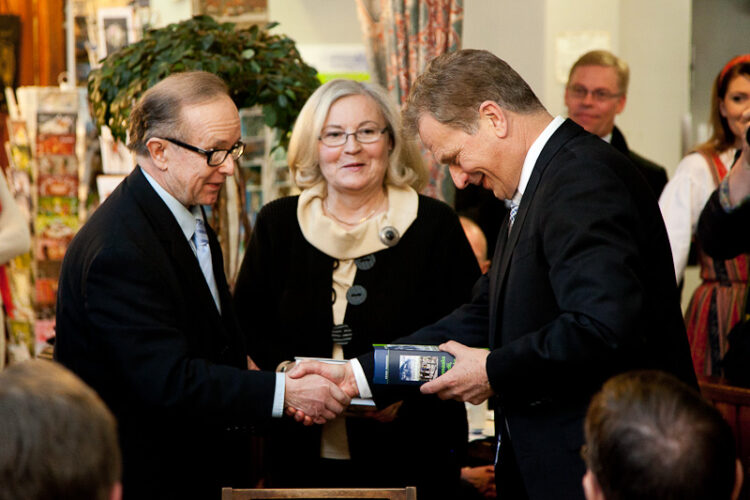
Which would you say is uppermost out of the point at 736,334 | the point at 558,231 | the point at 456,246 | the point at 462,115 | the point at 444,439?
the point at 462,115

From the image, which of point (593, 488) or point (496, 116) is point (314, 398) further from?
point (593, 488)

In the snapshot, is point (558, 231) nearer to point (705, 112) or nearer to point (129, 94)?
point (129, 94)

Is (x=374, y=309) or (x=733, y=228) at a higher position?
(x=733, y=228)

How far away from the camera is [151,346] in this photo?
91.9 inches

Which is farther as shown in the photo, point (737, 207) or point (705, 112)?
point (705, 112)

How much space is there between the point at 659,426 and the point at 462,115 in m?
1.13

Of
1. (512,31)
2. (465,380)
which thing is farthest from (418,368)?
(512,31)

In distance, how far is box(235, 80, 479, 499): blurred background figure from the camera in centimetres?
313

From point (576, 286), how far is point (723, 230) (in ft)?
4.12

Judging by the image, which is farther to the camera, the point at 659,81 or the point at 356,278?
the point at 659,81

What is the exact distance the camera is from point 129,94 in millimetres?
3617

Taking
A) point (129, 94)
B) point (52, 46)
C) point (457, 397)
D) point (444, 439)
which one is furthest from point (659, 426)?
point (52, 46)

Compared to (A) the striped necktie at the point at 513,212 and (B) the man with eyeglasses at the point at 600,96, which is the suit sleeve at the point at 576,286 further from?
(B) the man with eyeglasses at the point at 600,96

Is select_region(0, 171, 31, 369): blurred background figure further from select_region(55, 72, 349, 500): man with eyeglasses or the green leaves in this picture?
select_region(55, 72, 349, 500): man with eyeglasses
